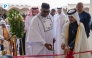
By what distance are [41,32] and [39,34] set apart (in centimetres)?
6

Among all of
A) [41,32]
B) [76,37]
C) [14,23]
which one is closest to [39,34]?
[41,32]

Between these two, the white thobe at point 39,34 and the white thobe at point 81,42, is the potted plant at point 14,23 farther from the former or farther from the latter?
the white thobe at point 81,42

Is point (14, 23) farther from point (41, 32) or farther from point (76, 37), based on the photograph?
point (76, 37)

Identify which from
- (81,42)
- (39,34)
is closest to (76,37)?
(81,42)

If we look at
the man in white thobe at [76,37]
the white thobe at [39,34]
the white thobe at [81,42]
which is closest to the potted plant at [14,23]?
the white thobe at [39,34]

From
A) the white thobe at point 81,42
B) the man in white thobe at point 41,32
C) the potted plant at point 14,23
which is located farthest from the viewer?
the potted plant at point 14,23

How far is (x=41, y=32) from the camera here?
3303 mm

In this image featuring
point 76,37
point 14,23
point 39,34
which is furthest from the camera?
point 14,23

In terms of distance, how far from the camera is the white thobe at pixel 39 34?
10.7ft

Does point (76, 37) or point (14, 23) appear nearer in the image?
point (76, 37)

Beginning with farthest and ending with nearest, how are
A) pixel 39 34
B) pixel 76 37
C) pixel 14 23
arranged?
Answer: pixel 14 23 → pixel 39 34 → pixel 76 37

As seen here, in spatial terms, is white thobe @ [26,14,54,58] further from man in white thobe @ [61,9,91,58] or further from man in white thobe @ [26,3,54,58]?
man in white thobe @ [61,9,91,58]

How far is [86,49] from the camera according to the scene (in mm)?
2748

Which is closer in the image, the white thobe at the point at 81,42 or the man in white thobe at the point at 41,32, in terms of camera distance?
the white thobe at the point at 81,42
